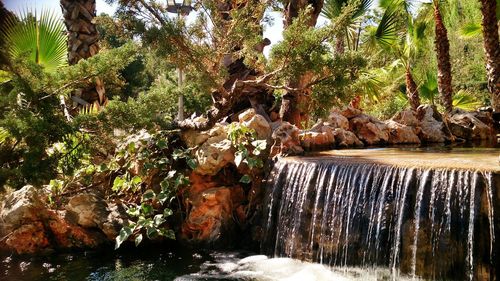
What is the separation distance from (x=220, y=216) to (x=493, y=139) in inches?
248

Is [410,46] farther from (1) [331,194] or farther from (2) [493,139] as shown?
(1) [331,194]

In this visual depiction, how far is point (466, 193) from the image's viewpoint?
14.9 ft

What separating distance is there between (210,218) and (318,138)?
263 cm

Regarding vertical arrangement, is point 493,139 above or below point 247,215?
above

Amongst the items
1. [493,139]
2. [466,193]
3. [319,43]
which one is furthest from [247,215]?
[493,139]

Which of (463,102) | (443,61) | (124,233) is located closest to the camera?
(124,233)

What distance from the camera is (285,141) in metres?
6.96

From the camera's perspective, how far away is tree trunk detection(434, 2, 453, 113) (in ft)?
33.8

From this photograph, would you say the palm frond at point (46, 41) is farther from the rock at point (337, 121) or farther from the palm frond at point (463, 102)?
the palm frond at point (463, 102)

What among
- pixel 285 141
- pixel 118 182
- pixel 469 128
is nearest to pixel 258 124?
pixel 285 141

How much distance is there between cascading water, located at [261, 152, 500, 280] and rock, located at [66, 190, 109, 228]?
253 cm

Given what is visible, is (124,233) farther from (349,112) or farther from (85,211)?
(349,112)

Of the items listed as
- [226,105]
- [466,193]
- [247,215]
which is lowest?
[247,215]

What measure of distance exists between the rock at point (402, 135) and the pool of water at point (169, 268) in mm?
4312
